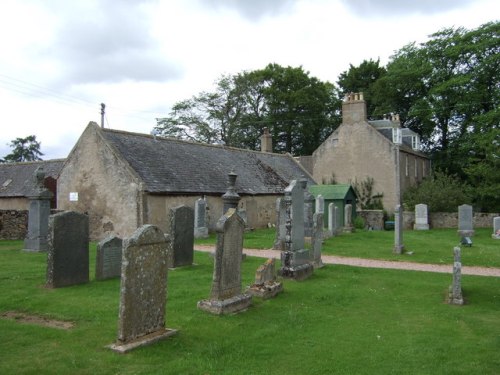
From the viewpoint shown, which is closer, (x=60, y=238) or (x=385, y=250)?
(x=60, y=238)

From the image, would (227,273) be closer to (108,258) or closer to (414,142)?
(108,258)

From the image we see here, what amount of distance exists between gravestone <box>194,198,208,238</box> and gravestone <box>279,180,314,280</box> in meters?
10.6

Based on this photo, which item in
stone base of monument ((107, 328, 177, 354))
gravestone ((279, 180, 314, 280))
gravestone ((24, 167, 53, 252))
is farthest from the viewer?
gravestone ((24, 167, 53, 252))

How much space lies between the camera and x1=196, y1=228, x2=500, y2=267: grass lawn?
17.7 m

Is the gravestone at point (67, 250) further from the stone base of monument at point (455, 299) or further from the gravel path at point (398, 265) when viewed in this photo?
the stone base of monument at point (455, 299)

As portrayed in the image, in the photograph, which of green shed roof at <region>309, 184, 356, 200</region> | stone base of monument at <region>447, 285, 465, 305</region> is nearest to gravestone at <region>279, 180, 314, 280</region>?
stone base of monument at <region>447, 285, 465, 305</region>

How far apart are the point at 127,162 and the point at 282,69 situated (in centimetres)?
3838

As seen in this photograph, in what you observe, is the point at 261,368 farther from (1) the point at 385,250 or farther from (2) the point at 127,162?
(2) the point at 127,162

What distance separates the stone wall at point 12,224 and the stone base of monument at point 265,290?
56.1ft

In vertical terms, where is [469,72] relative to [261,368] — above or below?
above

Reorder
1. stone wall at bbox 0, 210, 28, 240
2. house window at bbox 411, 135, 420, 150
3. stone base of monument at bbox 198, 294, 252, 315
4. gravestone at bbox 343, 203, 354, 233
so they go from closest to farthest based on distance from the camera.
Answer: stone base of monument at bbox 198, 294, 252, 315, stone wall at bbox 0, 210, 28, 240, gravestone at bbox 343, 203, 354, 233, house window at bbox 411, 135, 420, 150

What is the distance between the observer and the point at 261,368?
20.7 feet

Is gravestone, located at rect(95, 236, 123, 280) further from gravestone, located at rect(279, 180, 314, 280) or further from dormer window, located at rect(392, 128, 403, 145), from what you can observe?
dormer window, located at rect(392, 128, 403, 145)

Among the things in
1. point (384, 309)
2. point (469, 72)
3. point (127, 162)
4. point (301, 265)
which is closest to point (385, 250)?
point (301, 265)
